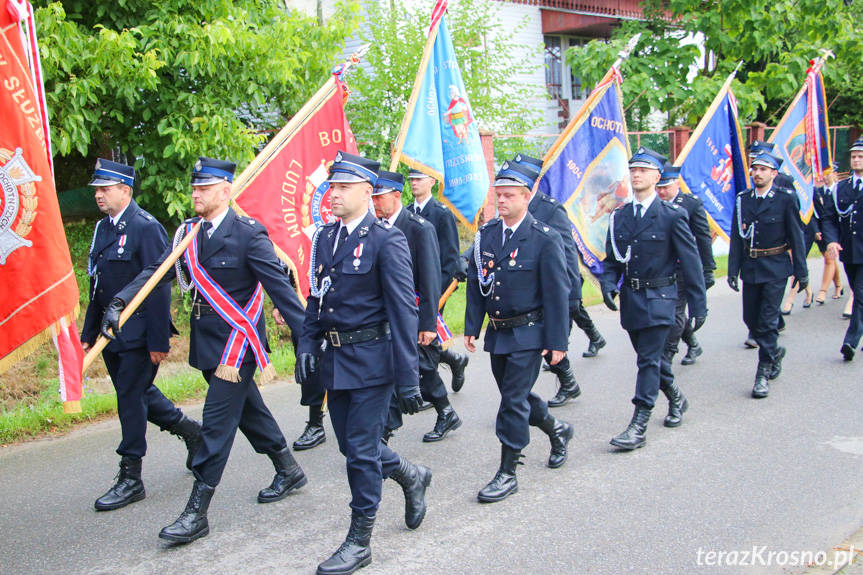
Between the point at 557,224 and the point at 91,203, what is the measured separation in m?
7.24

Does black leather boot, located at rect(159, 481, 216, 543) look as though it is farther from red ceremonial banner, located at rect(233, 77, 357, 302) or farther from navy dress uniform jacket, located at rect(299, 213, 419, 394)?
red ceremonial banner, located at rect(233, 77, 357, 302)

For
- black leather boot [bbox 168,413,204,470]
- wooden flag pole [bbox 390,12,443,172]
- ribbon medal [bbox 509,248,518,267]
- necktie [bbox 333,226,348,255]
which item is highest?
wooden flag pole [bbox 390,12,443,172]

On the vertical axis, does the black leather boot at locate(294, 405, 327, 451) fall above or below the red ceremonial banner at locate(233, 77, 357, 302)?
below

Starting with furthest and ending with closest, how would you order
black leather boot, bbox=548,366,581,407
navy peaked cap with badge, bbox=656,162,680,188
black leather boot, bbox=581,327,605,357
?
black leather boot, bbox=581,327,605,357, navy peaked cap with badge, bbox=656,162,680,188, black leather boot, bbox=548,366,581,407

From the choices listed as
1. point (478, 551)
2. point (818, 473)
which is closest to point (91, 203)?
point (478, 551)

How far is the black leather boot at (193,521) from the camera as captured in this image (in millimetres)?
4215

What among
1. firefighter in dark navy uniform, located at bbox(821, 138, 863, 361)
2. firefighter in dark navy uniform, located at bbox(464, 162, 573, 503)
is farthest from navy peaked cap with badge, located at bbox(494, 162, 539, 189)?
firefighter in dark navy uniform, located at bbox(821, 138, 863, 361)

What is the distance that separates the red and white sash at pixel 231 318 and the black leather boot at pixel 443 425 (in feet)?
5.76

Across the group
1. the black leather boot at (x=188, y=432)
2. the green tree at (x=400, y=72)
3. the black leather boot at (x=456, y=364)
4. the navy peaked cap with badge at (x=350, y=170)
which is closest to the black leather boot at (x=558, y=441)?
the black leather boot at (x=456, y=364)

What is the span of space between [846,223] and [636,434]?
170 inches

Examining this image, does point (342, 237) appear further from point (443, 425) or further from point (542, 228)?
point (443, 425)

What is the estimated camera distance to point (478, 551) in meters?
4.10

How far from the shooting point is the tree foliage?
15.9 meters

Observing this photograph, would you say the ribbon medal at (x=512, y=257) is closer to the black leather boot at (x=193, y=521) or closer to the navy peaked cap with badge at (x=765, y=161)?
the black leather boot at (x=193, y=521)
